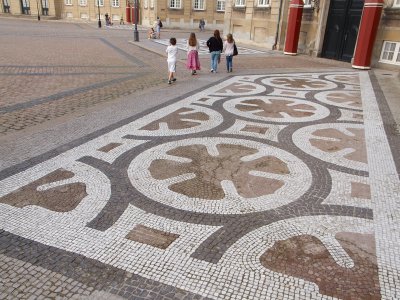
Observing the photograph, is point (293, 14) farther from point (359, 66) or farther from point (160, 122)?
point (160, 122)

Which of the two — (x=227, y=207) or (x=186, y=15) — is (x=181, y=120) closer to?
(x=227, y=207)

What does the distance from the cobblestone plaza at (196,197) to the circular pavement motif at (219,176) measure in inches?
1.1

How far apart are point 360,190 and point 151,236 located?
319cm

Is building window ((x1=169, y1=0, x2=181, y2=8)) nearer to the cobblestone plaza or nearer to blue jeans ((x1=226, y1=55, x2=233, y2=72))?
blue jeans ((x1=226, y1=55, x2=233, y2=72))

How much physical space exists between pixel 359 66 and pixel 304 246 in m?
15.4

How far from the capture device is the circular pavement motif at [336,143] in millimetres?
6208

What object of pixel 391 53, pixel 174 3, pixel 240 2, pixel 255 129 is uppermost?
pixel 174 3

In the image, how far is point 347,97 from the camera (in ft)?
36.7

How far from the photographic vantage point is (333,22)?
19.9 meters

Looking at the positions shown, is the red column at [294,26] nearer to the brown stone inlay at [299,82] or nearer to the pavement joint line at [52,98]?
the brown stone inlay at [299,82]

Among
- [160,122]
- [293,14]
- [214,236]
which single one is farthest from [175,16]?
[214,236]

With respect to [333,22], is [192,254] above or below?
below

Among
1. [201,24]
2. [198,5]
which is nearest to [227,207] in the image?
[201,24]

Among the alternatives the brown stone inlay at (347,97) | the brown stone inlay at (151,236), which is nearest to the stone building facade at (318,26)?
the brown stone inlay at (347,97)
